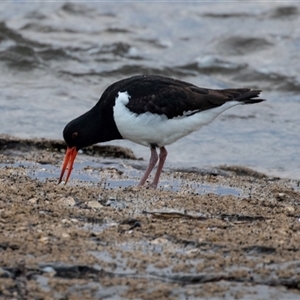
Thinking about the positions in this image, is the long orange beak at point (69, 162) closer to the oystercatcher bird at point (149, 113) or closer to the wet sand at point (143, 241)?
the oystercatcher bird at point (149, 113)

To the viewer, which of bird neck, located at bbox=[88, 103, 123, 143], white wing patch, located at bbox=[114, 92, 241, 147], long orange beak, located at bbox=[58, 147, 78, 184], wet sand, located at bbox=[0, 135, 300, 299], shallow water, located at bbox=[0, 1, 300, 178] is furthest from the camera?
shallow water, located at bbox=[0, 1, 300, 178]

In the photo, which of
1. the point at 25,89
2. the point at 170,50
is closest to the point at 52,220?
the point at 25,89

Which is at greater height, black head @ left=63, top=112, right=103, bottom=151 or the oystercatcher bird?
the oystercatcher bird

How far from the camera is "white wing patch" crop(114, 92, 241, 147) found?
6.92 metres

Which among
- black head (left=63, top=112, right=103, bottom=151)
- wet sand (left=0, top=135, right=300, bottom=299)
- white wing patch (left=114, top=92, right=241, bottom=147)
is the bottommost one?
wet sand (left=0, top=135, right=300, bottom=299)

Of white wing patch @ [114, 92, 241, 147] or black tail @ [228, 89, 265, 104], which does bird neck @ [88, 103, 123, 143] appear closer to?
white wing patch @ [114, 92, 241, 147]

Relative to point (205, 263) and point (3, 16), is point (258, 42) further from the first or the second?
point (205, 263)

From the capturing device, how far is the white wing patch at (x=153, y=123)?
692 centimetres

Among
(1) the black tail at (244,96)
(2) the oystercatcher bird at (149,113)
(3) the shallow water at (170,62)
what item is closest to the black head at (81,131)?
(2) the oystercatcher bird at (149,113)

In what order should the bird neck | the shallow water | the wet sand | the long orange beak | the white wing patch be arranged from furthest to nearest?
the shallow water
the bird neck
the white wing patch
the long orange beak
the wet sand

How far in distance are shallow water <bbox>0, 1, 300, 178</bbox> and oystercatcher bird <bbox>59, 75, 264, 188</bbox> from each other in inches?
81.9

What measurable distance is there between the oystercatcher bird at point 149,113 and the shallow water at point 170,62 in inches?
81.9

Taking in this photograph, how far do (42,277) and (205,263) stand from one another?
0.96 m

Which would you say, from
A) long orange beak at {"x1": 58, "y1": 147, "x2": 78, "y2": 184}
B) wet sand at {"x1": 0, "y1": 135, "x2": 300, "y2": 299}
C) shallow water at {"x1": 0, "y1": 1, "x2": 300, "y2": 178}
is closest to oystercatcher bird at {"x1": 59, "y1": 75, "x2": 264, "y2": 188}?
long orange beak at {"x1": 58, "y1": 147, "x2": 78, "y2": 184}
